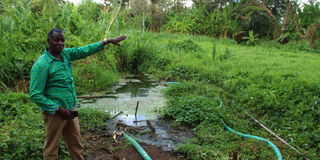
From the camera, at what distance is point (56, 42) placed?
2549mm

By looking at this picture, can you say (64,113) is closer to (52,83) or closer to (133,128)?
(52,83)

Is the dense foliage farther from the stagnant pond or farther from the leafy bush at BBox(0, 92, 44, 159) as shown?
the stagnant pond

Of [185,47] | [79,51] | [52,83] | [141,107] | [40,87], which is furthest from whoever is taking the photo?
[185,47]

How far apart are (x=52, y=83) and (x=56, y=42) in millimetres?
363

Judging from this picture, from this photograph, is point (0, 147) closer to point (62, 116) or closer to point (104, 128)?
point (62, 116)

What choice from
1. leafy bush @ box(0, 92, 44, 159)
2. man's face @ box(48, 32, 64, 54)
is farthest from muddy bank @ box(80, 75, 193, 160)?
man's face @ box(48, 32, 64, 54)

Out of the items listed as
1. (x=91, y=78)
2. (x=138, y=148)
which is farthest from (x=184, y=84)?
(x=138, y=148)

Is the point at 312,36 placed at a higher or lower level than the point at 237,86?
higher

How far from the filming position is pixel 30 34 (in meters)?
6.55

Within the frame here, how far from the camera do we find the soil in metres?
3.59

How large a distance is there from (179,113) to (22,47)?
3.72 m

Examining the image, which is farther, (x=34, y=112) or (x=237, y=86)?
(x=237, y=86)

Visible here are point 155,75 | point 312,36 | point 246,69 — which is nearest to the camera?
point 246,69

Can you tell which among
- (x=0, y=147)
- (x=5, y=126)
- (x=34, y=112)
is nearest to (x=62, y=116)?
(x=0, y=147)
